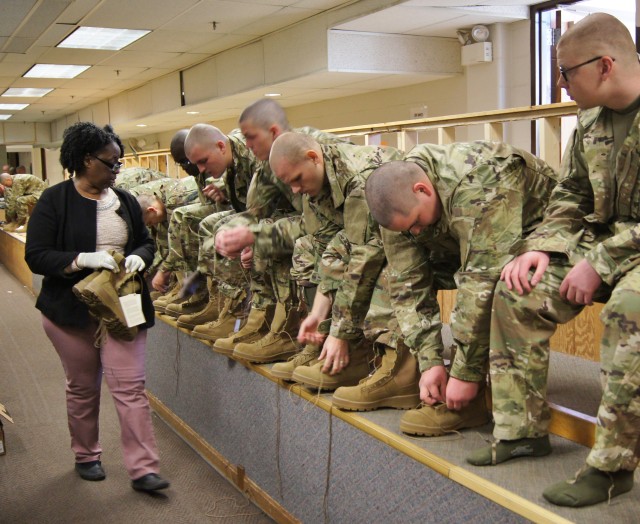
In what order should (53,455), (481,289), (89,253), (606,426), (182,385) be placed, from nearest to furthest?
1. (606,426)
2. (481,289)
3. (89,253)
4. (53,455)
5. (182,385)

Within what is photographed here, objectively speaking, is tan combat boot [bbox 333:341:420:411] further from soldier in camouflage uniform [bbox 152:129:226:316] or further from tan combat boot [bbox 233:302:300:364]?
soldier in camouflage uniform [bbox 152:129:226:316]

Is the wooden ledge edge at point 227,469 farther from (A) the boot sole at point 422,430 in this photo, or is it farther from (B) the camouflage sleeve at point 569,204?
(B) the camouflage sleeve at point 569,204

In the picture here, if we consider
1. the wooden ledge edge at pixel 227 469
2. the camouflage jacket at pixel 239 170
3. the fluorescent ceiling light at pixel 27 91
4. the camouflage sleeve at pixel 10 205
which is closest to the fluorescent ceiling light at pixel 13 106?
the fluorescent ceiling light at pixel 27 91

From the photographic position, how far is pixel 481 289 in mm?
1874

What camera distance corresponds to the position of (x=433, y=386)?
2027 millimetres

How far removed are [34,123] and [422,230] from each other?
1820 cm

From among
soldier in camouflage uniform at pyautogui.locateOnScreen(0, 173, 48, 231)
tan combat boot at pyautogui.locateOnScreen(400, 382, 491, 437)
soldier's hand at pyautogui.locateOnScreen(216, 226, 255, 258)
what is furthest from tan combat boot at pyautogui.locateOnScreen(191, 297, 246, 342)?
soldier in camouflage uniform at pyautogui.locateOnScreen(0, 173, 48, 231)

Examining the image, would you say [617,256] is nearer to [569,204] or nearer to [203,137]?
[569,204]

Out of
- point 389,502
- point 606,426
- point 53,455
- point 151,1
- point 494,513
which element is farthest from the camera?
point 151,1

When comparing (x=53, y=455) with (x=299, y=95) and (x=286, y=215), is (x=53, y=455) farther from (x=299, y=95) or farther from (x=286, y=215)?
(x=299, y=95)

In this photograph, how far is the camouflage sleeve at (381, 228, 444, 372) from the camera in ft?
6.79

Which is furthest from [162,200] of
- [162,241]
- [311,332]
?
[311,332]

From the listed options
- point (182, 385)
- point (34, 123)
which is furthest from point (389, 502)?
point (34, 123)

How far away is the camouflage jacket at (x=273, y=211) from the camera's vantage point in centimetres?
292
